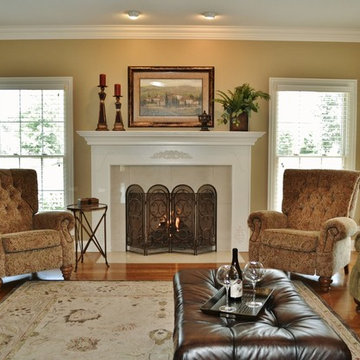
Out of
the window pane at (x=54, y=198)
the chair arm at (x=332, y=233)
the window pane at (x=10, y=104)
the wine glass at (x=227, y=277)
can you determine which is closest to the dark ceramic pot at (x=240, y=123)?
the chair arm at (x=332, y=233)

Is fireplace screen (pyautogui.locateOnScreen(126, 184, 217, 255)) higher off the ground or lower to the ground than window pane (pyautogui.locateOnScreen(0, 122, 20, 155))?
lower

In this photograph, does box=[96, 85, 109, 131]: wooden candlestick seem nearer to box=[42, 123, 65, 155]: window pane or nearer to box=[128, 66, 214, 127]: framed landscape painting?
box=[128, 66, 214, 127]: framed landscape painting

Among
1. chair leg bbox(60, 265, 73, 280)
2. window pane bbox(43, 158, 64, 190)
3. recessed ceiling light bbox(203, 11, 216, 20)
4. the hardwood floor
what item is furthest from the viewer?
window pane bbox(43, 158, 64, 190)

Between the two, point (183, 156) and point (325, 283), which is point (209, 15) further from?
point (325, 283)

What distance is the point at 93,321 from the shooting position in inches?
129

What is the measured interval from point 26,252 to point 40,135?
1.85 meters

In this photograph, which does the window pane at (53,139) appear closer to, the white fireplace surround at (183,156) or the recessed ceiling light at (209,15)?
the white fireplace surround at (183,156)

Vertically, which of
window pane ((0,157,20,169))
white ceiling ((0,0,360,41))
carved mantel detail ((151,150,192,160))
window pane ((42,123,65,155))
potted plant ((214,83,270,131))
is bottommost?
window pane ((0,157,20,169))

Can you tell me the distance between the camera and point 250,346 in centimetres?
204

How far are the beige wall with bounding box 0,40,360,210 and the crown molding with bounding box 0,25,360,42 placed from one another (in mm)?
65

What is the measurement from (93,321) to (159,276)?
126cm

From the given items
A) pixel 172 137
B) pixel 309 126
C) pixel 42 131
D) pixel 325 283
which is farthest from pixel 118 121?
pixel 325 283

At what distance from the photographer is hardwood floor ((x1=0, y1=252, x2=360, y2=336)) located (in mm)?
3682

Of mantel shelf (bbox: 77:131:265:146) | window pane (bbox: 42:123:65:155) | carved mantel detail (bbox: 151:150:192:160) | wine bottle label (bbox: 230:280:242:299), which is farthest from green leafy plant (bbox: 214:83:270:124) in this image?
wine bottle label (bbox: 230:280:242:299)
